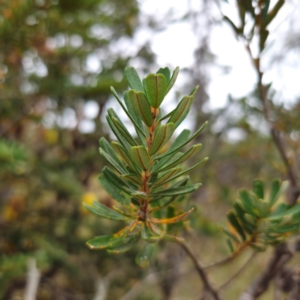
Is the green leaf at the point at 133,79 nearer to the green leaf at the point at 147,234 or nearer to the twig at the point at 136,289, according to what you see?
the green leaf at the point at 147,234

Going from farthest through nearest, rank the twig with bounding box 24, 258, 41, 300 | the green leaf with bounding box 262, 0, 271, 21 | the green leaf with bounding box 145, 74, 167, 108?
the twig with bounding box 24, 258, 41, 300
the green leaf with bounding box 262, 0, 271, 21
the green leaf with bounding box 145, 74, 167, 108

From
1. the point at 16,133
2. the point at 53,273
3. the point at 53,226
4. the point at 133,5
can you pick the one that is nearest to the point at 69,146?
the point at 16,133

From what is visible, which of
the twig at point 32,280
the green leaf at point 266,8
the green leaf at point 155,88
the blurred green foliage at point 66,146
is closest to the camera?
the green leaf at point 155,88

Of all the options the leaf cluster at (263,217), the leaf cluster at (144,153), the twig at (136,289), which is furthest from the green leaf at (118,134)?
the twig at (136,289)

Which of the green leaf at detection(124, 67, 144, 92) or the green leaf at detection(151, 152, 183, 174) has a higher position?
the green leaf at detection(124, 67, 144, 92)

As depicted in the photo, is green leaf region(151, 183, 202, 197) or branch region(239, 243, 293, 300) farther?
branch region(239, 243, 293, 300)

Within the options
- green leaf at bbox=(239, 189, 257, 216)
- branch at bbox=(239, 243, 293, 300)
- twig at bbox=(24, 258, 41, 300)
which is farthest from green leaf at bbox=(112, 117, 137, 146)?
twig at bbox=(24, 258, 41, 300)

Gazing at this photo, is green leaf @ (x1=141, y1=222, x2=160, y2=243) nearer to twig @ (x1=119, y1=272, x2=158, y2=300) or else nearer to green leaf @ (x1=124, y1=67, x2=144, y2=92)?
green leaf @ (x1=124, y1=67, x2=144, y2=92)
